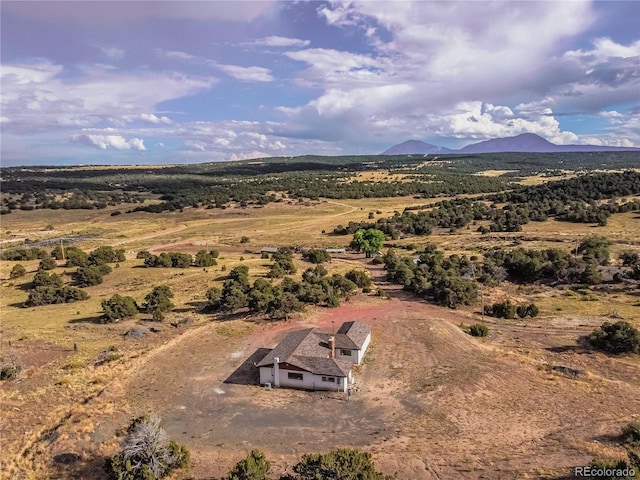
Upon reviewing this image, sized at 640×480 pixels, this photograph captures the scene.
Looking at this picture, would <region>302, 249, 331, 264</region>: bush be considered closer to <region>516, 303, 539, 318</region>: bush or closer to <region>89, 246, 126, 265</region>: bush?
<region>89, 246, 126, 265</region>: bush

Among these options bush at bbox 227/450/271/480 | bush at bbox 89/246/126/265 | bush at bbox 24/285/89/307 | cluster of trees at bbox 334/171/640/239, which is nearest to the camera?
bush at bbox 227/450/271/480

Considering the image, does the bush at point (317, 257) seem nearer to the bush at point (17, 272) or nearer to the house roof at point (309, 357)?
the house roof at point (309, 357)

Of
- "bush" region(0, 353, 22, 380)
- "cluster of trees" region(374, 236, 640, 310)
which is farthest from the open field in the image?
"cluster of trees" region(374, 236, 640, 310)

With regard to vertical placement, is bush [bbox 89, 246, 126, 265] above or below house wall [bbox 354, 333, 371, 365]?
above

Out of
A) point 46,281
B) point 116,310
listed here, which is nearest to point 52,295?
point 46,281

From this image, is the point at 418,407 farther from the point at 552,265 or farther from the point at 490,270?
the point at 552,265
